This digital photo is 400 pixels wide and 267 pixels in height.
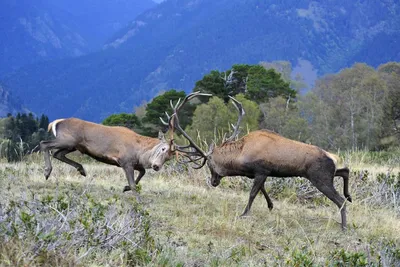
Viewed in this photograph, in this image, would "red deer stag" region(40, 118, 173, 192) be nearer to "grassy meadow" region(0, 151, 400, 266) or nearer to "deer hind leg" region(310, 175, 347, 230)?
"grassy meadow" region(0, 151, 400, 266)

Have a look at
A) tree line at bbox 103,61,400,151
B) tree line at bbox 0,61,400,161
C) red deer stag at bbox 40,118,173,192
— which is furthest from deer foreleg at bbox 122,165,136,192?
tree line at bbox 0,61,400,161

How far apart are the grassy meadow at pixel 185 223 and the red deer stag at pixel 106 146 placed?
50 cm

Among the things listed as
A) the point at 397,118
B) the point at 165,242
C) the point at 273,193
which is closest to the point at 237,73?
the point at 397,118

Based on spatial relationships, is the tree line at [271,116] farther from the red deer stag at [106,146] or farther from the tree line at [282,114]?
the red deer stag at [106,146]

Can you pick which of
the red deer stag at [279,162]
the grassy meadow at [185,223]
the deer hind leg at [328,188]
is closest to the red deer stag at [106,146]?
the grassy meadow at [185,223]

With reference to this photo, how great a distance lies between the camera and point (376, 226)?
8.12m

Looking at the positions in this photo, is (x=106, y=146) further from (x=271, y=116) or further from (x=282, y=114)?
(x=282, y=114)

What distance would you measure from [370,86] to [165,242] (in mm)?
49922

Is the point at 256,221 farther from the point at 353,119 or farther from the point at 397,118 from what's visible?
the point at 353,119

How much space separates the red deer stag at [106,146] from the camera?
27.9 feet

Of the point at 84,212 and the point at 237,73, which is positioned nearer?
the point at 84,212

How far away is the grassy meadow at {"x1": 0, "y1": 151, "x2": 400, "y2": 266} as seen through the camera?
4.86 meters

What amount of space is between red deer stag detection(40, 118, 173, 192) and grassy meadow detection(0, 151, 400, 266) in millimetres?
500

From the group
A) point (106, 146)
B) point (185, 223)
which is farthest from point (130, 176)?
point (185, 223)
